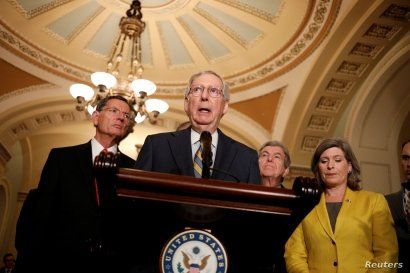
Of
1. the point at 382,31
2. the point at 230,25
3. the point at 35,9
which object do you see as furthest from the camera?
the point at 230,25

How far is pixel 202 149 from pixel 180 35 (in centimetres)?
601

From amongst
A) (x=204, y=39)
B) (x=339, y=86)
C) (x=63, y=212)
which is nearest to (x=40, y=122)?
(x=204, y=39)

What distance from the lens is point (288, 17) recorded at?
584cm

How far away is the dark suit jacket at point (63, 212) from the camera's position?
5.35 feet

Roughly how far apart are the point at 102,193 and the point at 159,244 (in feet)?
0.63

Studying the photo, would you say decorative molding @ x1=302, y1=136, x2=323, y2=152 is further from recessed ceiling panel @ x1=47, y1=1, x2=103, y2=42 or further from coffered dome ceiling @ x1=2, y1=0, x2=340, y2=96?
recessed ceiling panel @ x1=47, y1=1, x2=103, y2=42

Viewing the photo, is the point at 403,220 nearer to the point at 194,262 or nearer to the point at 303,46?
the point at 194,262

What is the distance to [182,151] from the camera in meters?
1.30

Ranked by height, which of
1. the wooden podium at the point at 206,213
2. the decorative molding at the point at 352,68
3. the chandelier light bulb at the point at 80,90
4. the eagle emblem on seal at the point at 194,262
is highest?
the decorative molding at the point at 352,68

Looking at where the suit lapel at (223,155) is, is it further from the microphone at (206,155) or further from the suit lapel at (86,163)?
the suit lapel at (86,163)

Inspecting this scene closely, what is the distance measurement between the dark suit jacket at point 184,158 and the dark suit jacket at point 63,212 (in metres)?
0.42

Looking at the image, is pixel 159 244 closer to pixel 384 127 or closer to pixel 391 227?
pixel 391 227

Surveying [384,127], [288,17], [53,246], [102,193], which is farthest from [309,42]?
[102,193]

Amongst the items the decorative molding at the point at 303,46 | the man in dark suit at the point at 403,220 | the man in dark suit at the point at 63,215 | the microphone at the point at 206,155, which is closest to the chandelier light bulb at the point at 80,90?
the decorative molding at the point at 303,46
